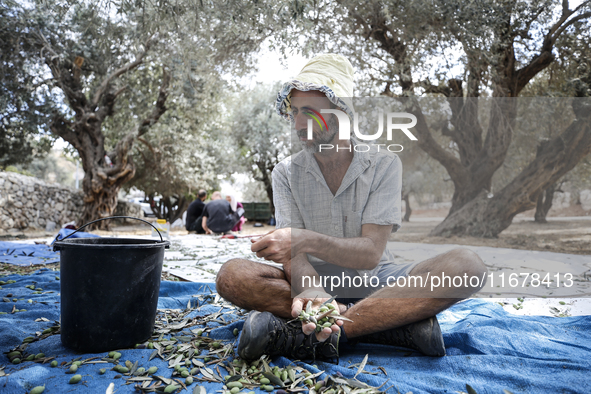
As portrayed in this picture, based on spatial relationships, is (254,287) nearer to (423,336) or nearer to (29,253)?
(423,336)

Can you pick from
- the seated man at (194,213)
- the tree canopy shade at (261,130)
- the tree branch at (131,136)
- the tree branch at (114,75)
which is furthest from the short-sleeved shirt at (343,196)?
the tree canopy shade at (261,130)

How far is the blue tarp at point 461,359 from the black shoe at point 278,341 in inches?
2.6

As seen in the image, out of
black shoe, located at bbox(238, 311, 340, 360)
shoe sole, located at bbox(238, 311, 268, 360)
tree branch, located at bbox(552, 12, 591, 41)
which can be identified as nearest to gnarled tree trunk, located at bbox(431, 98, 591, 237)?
tree branch, located at bbox(552, 12, 591, 41)

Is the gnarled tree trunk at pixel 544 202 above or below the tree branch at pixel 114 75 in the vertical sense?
below

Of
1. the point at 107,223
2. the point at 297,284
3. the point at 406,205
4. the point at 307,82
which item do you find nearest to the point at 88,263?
Answer: the point at 297,284

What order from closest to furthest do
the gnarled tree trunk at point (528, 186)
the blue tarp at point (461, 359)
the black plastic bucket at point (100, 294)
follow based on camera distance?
the blue tarp at point (461, 359) → the black plastic bucket at point (100, 294) → the gnarled tree trunk at point (528, 186)

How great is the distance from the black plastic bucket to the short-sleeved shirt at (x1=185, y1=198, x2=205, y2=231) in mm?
8437

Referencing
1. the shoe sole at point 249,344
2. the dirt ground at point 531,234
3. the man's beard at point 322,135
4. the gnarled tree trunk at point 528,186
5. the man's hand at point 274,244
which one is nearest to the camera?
the shoe sole at point 249,344

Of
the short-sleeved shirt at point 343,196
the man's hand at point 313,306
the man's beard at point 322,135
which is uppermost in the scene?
the man's beard at point 322,135

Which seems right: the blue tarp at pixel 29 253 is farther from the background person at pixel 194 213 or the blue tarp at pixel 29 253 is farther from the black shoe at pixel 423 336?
the background person at pixel 194 213

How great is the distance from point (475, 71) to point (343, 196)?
223 inches

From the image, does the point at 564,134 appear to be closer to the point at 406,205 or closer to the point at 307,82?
the point at 406,205

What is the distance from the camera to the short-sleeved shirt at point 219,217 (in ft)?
29.9

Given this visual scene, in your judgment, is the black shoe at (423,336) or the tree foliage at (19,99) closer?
the black shoe at (423,336)
